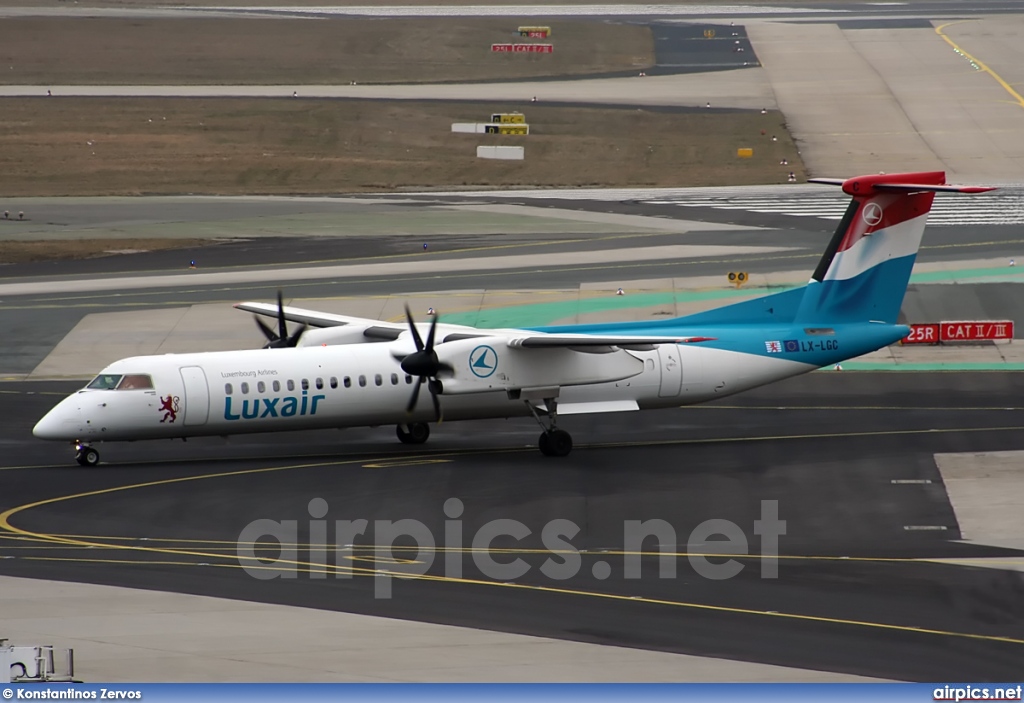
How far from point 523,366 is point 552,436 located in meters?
1.90

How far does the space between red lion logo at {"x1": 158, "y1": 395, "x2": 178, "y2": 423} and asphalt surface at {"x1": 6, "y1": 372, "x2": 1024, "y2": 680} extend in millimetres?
1363

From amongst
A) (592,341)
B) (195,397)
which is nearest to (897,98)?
(592,341)

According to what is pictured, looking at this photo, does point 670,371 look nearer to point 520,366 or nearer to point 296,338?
point 520,366

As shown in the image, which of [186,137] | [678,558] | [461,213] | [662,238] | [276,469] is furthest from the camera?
[186,137]

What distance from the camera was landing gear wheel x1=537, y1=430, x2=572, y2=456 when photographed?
3475 cm

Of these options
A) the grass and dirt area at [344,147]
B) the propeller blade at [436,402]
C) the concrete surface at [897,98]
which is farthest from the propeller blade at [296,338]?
the concrete surface at [897,98]

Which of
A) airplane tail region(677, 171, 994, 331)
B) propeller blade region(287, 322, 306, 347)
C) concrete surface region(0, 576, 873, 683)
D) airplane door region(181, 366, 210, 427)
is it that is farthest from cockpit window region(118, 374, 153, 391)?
airplane tail region(677, 171, 994, 331)

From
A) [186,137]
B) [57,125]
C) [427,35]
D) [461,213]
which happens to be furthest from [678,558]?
[427,35]

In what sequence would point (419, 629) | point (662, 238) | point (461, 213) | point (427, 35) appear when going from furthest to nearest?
1. point (427, 35)
2. point (461, 213)
3. point (662, 238)
4. point (419, 629)

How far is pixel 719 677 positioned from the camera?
68.4 feet

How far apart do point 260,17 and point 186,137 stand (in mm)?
61032

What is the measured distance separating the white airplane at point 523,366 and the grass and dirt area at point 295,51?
2778 inches

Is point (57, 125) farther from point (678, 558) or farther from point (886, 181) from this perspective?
point (678, 558)

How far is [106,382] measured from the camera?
33.8 m
